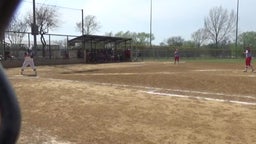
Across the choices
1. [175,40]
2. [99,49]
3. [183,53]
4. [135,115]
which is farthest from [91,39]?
[175,40]

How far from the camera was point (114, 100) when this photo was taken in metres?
14.3

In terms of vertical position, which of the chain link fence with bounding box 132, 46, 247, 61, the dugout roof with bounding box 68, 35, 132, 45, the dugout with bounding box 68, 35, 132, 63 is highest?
the dugout roof with bounding box 68, 35, 132, 45

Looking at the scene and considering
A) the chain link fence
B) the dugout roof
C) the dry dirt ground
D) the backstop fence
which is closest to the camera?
the dry dirt ground

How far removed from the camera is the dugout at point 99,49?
4731 cm

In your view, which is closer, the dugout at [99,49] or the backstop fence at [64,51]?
the backstop fence at [64,51]

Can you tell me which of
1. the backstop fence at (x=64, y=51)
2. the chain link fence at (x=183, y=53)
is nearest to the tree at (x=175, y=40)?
the chain link fence at (x=183, y=53)

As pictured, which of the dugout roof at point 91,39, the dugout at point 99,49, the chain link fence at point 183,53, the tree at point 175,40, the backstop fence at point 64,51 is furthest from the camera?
the tree at point 175,40

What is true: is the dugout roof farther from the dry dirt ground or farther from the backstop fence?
the dry dirt ground

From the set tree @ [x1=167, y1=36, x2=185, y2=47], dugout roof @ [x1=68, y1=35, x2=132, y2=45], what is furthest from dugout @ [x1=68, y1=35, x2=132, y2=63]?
tree @ [x1=167, y1=36, x2=185, y2=47]

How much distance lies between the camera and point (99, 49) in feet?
163

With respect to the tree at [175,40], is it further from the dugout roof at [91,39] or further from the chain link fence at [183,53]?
the dugout roof at [91,39]

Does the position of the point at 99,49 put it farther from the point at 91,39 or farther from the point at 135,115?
the point at 135,115

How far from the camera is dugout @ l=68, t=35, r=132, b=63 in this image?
155ft

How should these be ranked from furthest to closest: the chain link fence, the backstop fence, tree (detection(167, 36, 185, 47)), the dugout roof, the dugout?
tree (detection(167, 36, 185, 47)), the chain link fence, the dugout, the dugout roof, the backstop fence
